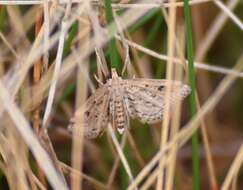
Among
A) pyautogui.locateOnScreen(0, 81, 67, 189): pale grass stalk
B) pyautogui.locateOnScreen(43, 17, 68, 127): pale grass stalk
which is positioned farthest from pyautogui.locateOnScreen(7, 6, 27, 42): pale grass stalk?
pyautogui.locateOnScreen(0, 81, 67, 189): pale grass stalk

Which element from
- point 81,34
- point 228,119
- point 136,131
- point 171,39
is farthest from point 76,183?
point 228,119

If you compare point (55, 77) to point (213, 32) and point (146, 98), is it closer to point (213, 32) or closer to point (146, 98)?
point (146, 98)

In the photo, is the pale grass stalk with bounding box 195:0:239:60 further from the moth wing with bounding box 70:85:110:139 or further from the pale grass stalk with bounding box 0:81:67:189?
the pale grass stalk with bounding box 0:81:67:189

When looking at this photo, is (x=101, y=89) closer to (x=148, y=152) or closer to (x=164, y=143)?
(x=164, y=143)

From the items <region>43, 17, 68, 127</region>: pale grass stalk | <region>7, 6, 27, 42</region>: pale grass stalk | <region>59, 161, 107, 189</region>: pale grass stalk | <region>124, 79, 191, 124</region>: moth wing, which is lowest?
<region>59, 161, 107, 189</region>: pale grass stalk

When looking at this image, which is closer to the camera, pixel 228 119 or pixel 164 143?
pixel 164 143

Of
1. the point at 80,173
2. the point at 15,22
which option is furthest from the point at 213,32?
the point at 80,173
